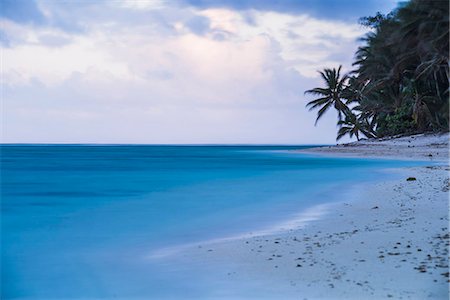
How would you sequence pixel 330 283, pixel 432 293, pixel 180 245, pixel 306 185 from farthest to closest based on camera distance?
1. pixel 306 185
2. pixel 180 245
3. pixel 330 283
4. pixel 432 293

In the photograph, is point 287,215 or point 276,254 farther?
point 287,215

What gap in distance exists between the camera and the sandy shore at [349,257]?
10.8ft

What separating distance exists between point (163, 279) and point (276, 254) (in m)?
1.11

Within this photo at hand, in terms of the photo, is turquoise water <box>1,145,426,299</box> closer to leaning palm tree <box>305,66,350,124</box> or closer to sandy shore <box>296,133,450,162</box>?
sandy shore <box>296,133,450,162</box>

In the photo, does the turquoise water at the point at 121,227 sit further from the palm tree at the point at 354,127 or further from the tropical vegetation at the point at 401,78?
the palm tree at the point at 354,127

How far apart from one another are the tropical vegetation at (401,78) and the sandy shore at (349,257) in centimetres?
2171

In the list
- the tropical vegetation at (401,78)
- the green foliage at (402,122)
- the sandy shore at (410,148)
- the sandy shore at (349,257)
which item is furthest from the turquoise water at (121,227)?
the green foliage at (402,122)

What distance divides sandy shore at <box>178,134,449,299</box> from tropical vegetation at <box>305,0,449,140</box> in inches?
855

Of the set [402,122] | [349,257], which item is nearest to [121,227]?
[349,257]

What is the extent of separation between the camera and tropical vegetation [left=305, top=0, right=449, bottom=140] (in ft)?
85.0

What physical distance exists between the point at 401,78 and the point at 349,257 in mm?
33369

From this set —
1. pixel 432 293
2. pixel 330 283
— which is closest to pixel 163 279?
pixel 330 283

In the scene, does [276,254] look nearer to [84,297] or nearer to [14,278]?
[84,297]

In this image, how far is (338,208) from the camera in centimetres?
800
